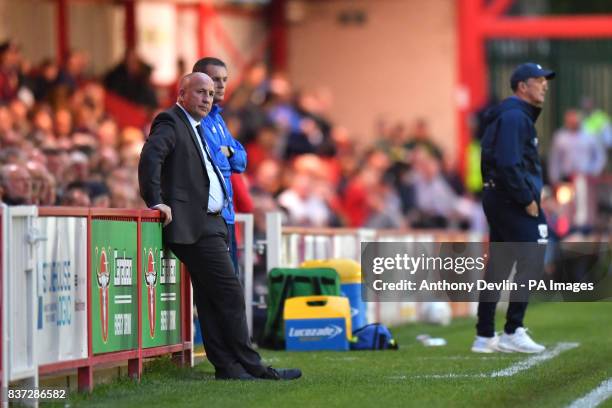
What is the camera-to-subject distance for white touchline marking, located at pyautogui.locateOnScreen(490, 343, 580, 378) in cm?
1136

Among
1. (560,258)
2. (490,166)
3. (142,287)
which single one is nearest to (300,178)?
(560,258)

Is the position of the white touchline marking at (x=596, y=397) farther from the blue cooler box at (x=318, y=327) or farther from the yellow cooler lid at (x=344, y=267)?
the yellow cooler lid at (x=344, y=267)

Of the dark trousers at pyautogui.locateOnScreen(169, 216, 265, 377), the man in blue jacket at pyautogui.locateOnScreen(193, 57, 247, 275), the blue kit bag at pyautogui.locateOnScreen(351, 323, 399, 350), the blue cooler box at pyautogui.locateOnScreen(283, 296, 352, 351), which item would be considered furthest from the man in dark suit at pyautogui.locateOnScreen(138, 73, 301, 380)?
the blue kit bag at pyautogui.locateOnScreen(351, 323, 399, 350)

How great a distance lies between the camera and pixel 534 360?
12.4 meters

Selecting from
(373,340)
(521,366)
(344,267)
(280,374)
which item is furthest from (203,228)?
(344,267)

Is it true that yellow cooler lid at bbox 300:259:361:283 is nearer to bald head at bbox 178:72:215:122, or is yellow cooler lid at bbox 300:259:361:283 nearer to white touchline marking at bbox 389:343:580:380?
white touchline marking at bbox 389:343:580:380

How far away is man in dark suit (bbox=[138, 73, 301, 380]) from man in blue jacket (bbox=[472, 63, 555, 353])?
102 inches

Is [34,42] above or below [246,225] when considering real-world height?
above

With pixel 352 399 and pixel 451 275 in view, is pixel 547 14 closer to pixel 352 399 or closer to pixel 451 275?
pixel 451 275

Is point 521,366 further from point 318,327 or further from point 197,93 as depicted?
point 197,93

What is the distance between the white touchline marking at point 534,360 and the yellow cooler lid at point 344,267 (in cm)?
216

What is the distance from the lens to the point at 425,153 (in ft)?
88.9

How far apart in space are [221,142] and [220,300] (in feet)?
3.76

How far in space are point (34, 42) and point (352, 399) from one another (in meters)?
15.1
